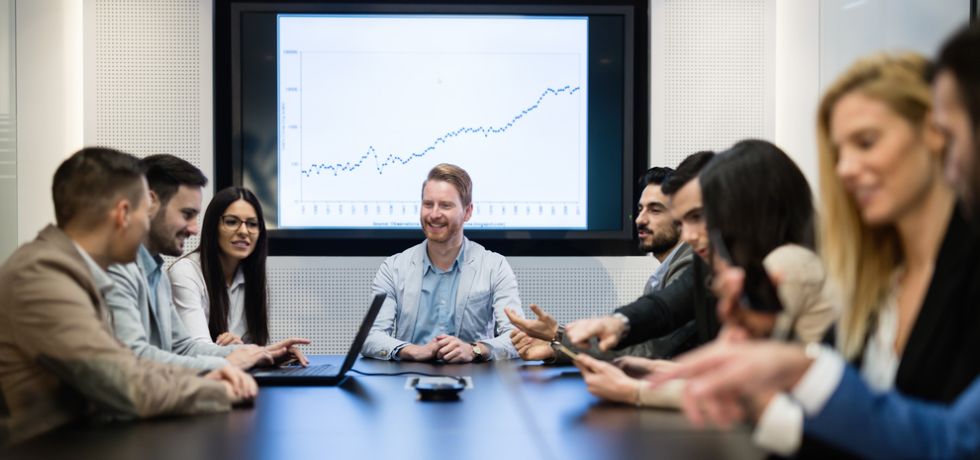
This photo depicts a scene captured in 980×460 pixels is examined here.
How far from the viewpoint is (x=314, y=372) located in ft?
9.80

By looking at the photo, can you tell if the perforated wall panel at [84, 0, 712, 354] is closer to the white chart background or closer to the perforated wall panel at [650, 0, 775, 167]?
the perforated wall panel at [650, 0, 775, 167]

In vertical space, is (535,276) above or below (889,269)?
below

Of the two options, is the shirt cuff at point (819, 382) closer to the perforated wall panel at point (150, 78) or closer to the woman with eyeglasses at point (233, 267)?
the woman with eyeglasses at point (233, 267)

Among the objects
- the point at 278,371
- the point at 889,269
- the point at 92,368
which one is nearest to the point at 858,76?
the point at 889,269

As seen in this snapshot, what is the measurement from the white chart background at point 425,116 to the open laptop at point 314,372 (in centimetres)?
216

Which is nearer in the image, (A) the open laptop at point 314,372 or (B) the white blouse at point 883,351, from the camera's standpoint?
(B) the white blouse at point 883,351

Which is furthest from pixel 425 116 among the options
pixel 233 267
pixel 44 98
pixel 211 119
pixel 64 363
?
pixel 64 363

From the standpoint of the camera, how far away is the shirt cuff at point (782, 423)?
3.85ft

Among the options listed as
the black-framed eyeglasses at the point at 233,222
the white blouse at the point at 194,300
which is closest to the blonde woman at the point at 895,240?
the white blouse at the point at 194,300

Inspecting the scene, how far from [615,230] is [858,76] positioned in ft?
12.4

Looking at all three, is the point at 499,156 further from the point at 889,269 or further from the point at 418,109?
the point at 889,269

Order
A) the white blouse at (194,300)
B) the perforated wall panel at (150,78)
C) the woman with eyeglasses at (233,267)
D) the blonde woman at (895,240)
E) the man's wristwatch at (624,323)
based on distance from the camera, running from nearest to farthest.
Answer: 1. the blonde woman at (895,240)
2. the man's wristwatch at (624,323)
3. the white blouse at (194,300)
4. the woman with eyeglasses at (233,267)
5. the perforated wall panel at (150,78)

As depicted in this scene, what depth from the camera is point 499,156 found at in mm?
5281

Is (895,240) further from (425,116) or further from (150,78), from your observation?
(150,78)
